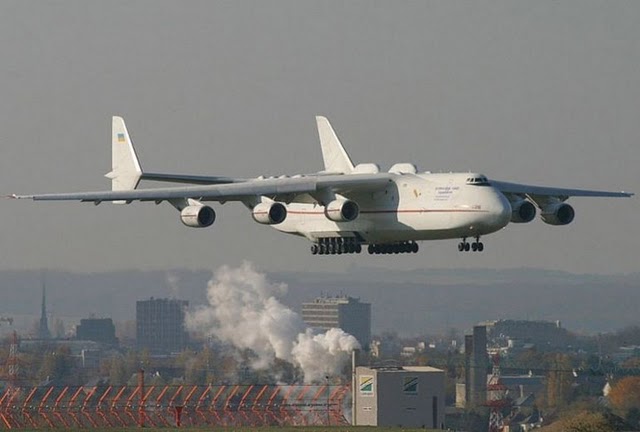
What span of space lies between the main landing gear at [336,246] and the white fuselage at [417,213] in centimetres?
20

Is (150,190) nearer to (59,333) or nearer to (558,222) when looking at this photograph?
(558,222)

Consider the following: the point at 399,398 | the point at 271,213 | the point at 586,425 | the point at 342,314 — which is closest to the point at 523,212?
the point at 586,425

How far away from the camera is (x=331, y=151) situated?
63594 mm

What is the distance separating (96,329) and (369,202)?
161 ft

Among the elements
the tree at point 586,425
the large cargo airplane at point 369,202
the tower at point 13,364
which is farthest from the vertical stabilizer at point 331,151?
the tower at point 13,364

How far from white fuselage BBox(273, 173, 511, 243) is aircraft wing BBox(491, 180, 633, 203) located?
327cm

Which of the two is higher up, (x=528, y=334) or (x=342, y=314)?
(x=342, y=314)

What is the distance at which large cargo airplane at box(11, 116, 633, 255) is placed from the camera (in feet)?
176

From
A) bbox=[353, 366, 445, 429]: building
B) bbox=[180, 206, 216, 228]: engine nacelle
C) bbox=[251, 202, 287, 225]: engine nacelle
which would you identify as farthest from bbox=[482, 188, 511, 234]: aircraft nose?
bbox=[353, 366, 445, 429]: building

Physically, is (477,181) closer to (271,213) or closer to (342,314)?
(271,213)

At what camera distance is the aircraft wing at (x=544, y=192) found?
190 feet

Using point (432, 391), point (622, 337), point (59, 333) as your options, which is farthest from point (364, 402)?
point (59, 333)

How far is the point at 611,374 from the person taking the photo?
262 feet

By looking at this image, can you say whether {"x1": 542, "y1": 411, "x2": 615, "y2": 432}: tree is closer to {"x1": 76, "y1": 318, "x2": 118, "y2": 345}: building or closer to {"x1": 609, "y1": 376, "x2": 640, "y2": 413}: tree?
{"x1": 609, "y1": 376, "x2": 640, "y2": 413}: tree
